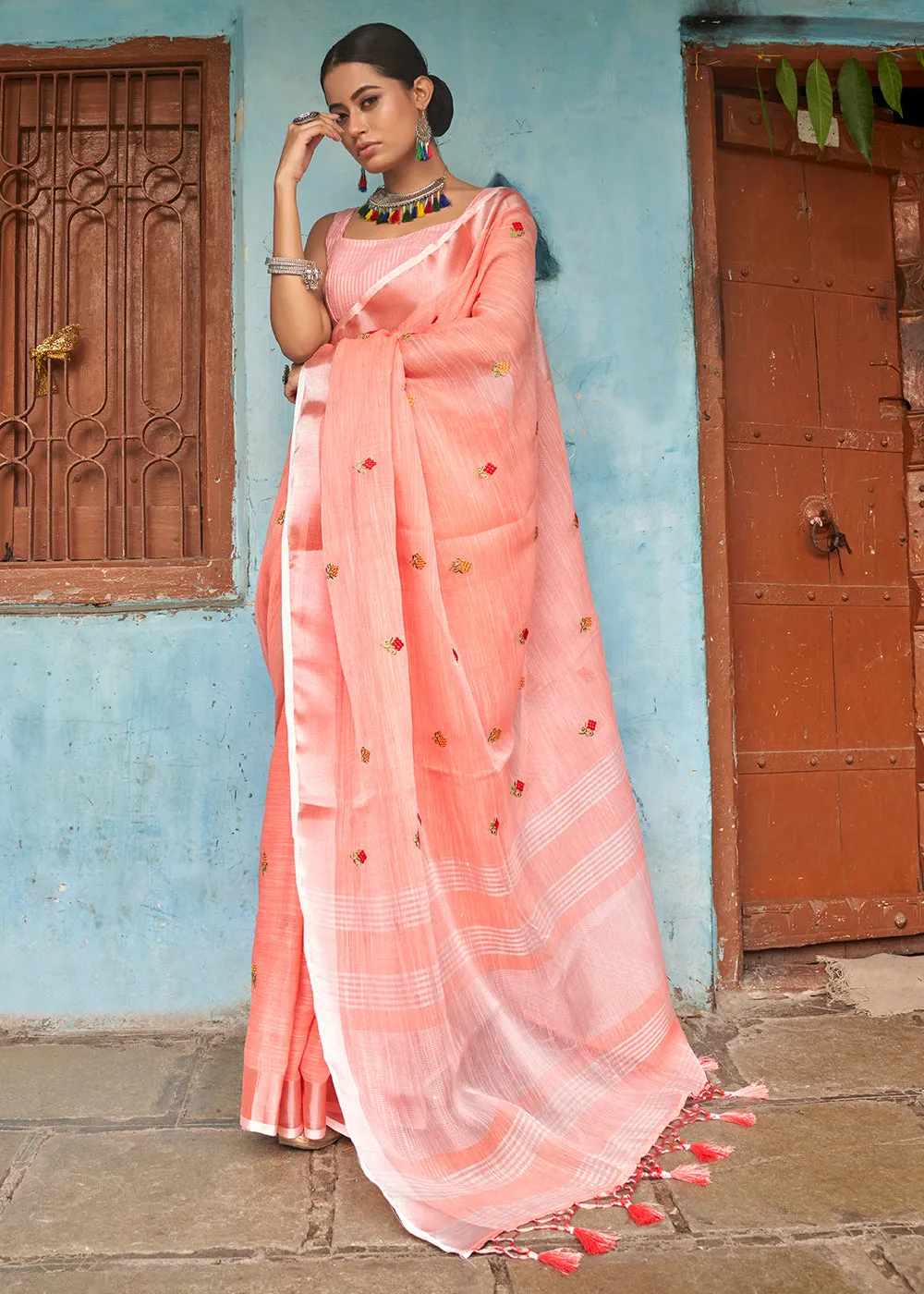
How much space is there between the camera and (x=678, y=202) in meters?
2.65

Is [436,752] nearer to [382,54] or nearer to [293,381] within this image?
[293,381]

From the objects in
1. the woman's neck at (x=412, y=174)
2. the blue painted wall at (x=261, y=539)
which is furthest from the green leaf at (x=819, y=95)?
the woman's neck at (x=412, y=174)

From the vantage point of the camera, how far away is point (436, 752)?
1.93m

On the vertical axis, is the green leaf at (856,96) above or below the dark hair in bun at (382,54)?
above

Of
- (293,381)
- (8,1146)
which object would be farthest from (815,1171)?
(293,381)

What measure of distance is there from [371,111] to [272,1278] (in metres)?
1.92

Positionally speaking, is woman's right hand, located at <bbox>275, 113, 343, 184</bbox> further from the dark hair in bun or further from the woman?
the dark hair in bun

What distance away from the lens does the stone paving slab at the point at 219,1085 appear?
2025 mm

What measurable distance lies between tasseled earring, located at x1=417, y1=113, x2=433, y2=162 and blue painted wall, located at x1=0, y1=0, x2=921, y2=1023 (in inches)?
21.2

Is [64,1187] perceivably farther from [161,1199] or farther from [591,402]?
[591,402]

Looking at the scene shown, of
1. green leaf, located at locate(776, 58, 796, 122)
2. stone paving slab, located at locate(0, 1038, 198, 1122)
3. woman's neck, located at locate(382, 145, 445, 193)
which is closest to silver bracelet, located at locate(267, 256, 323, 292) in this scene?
woman's neck, located at locate(382, 145, 445, 193)

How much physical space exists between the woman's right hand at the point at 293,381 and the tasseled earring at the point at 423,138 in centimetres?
47

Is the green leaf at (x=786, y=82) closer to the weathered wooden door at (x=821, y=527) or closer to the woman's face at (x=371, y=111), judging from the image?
the weathered wooden door at (x=821, y=527)

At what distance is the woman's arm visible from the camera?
2021 millimetres
